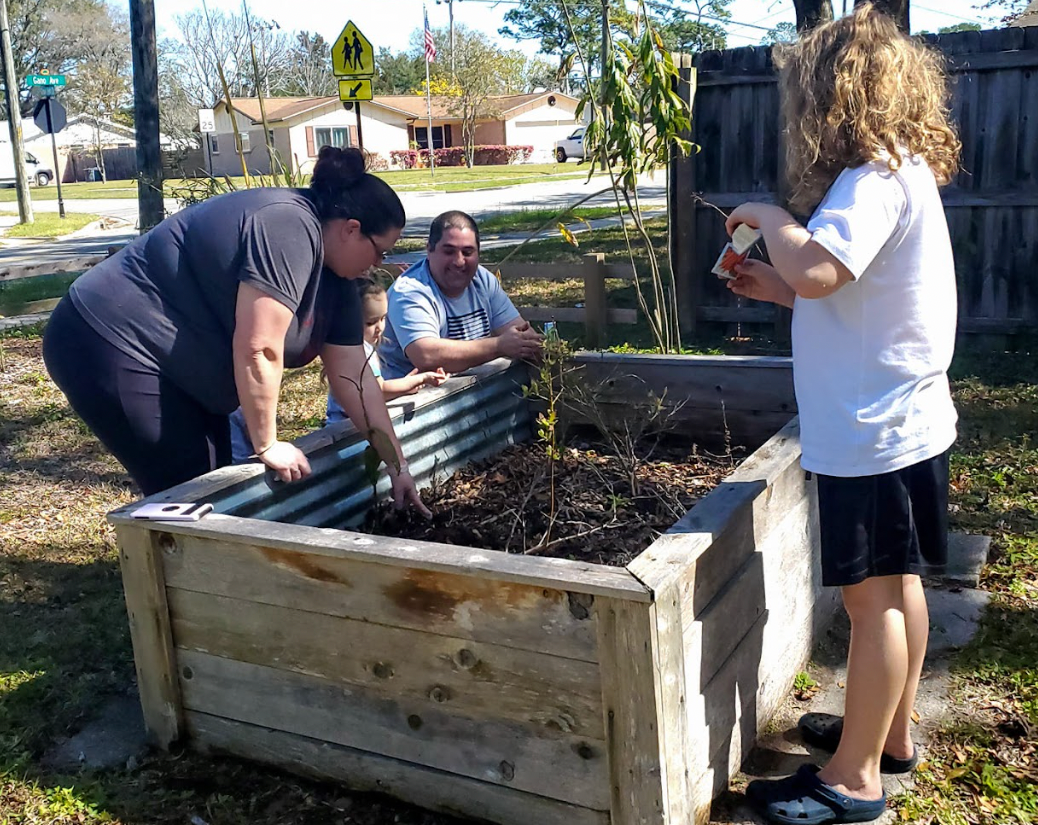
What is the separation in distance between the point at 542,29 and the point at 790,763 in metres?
58.9

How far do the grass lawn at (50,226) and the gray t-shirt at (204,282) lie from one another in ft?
63.5

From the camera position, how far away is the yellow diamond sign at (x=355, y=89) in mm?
11102

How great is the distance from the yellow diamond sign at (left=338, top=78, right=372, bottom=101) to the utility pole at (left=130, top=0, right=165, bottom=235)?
2.02m

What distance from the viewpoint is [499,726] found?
7.48 feet

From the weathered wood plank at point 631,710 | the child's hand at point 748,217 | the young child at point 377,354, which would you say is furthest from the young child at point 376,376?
the weathered wood plank at point 631,710

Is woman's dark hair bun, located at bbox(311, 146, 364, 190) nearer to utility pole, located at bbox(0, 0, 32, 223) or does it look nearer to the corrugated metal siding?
the corrugated metal siding

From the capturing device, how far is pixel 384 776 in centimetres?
249

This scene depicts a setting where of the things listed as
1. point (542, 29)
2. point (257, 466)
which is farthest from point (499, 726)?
point (542, 29)

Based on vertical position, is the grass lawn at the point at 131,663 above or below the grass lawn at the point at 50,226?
below

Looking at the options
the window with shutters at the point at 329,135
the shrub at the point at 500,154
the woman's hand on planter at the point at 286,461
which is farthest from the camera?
the window with shutters at the point at 329,135

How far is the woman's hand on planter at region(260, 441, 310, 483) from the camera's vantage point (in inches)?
111

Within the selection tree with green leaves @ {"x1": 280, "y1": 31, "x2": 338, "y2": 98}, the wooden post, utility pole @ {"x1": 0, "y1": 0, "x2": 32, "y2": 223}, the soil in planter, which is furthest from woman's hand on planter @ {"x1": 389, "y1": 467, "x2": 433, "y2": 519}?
tree with green leaves @ {"x1": 280, "y1": 31, "x2": 338, "y2": 98}

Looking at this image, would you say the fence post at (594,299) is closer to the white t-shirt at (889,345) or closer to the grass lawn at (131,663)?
the grass lawn at (131,663)

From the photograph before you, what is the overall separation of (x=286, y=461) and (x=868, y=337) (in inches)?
60.6
